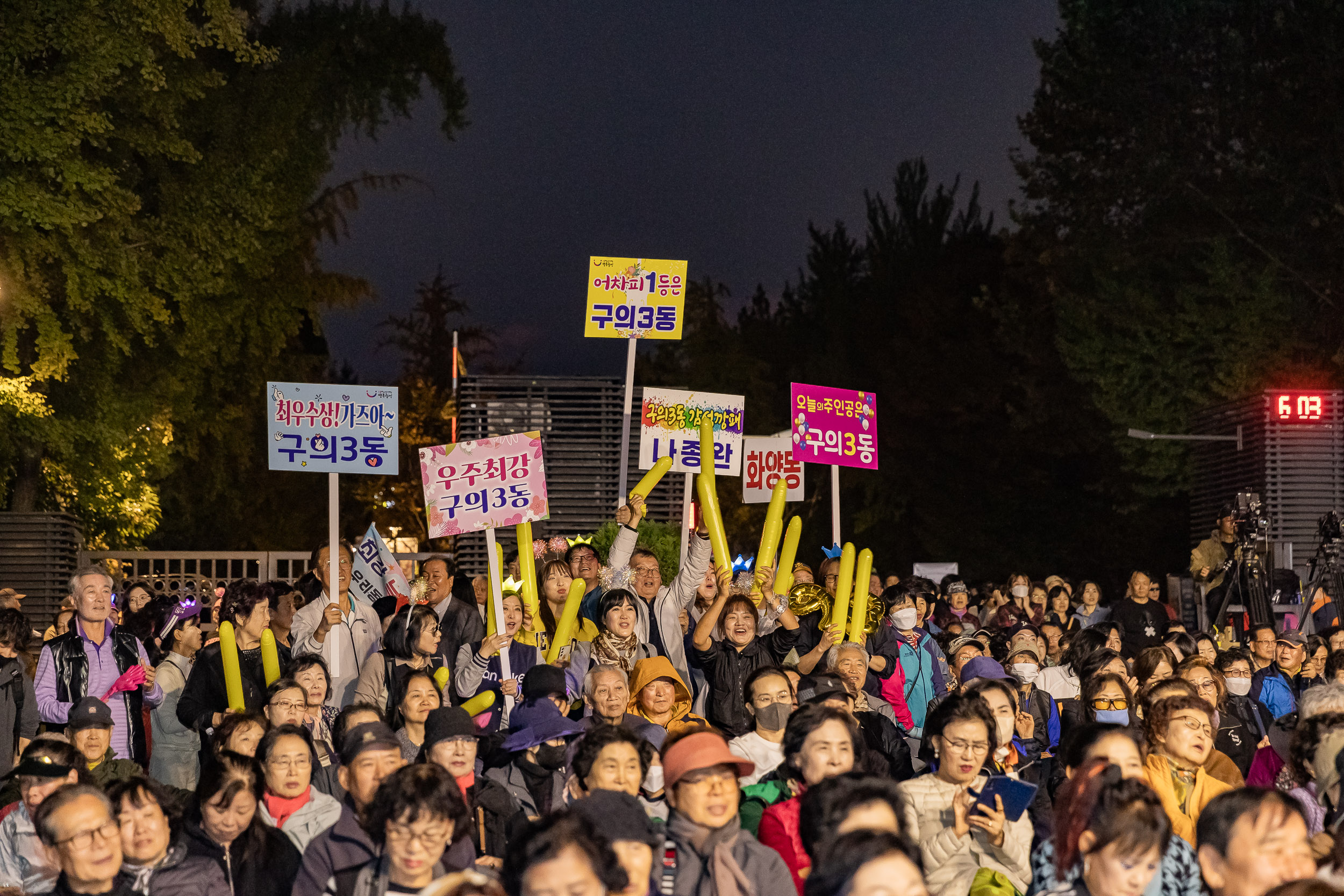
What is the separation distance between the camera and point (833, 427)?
16.3m

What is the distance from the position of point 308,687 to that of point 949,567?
59.3ft

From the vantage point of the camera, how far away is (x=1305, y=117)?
26.6 metres

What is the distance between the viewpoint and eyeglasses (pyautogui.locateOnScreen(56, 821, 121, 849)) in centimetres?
514

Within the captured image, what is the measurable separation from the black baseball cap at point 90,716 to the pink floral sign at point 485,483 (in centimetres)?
298

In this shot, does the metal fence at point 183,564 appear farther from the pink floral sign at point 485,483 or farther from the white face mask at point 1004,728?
the white face mask at point 1004,728

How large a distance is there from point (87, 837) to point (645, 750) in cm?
201

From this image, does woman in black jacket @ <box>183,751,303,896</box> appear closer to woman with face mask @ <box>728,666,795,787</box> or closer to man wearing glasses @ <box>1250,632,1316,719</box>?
woman with face mask @ <box>728,666,795,787</box>

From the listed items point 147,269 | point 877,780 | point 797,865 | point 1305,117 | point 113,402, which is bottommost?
point 797,865

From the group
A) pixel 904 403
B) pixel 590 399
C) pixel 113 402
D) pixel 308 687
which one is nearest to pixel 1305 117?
pixel 590 399

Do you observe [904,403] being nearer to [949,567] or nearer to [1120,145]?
[1120,145]

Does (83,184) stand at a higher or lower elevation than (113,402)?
higher

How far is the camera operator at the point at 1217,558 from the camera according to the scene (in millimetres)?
15578

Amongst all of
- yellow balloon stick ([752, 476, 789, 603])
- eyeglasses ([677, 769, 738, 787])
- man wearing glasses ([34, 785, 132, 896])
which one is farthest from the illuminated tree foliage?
eyeglasses ([677, 769, 738, 787])

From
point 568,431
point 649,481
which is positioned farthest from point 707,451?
point 568,431
